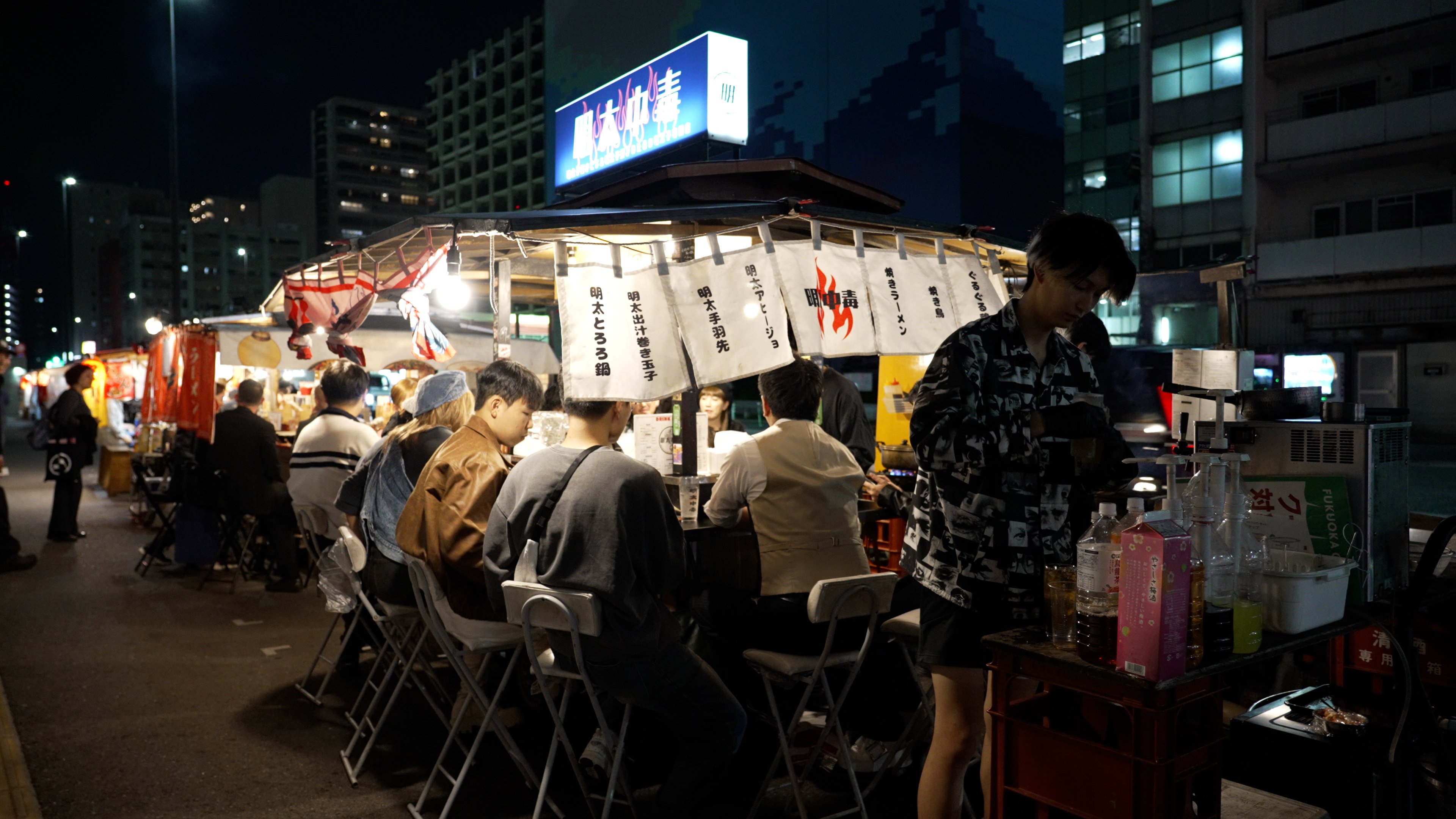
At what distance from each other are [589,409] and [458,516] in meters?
0.86

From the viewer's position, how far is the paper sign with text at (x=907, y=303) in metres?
5.32

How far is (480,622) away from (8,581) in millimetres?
7445

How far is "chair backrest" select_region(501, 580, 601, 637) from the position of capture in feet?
9.93

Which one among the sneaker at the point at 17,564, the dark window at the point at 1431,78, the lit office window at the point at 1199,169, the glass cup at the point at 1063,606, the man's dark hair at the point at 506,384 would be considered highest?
the dark window at the point at 1431,78

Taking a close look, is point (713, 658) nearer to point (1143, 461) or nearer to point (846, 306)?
point (846, 306)

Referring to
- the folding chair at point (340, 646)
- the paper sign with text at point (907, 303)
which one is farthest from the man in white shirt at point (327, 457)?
the paper sign with text at point (907, 303)

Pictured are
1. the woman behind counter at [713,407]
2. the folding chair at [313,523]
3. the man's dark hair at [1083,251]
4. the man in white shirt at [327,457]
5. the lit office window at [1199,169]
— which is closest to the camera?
the man's dark hair at [1083,251]

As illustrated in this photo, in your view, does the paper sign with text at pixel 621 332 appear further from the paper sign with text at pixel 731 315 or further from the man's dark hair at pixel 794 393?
the man's dark hair at pixel 794 393

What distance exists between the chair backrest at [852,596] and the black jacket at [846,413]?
342 cm

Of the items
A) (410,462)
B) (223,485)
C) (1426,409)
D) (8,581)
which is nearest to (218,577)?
(223,485)

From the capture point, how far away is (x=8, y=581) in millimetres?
8391

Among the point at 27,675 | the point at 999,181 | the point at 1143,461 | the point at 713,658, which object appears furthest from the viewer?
the point at 999,181

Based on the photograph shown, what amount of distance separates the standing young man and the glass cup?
19 centimetres

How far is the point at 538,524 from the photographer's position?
3260mm
